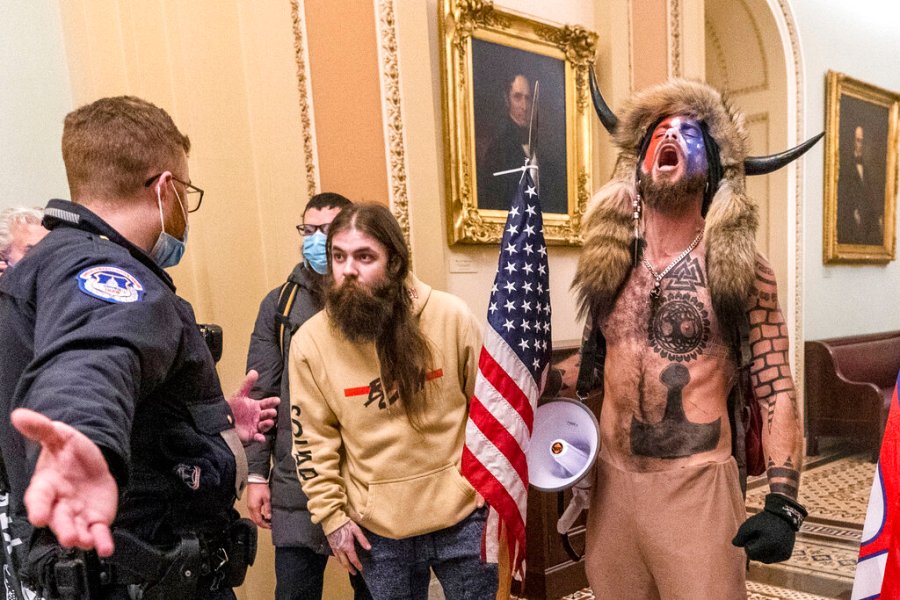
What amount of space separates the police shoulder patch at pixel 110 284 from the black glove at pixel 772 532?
4.78 ft

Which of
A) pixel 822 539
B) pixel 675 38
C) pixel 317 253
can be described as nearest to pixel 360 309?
pixel 317 253

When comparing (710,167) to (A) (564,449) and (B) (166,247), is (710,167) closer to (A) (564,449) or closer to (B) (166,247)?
(A) (564,449)

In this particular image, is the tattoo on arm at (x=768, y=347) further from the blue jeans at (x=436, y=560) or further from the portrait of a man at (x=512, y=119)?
the portrait of a man at (x=512, y=119)

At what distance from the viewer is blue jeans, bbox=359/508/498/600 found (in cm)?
207

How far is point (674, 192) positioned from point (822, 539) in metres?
3.70

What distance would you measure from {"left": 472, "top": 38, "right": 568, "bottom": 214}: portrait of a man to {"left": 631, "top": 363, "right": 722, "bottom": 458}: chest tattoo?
2643 millimetres

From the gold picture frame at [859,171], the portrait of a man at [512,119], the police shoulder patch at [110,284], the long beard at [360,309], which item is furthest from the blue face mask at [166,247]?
the gold picture frame at [859,171]

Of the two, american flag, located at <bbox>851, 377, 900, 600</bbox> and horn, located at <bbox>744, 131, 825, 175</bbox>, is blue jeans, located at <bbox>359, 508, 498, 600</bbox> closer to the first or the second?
american flag, located at <bbox>851, 377, 900, 600</bbox>

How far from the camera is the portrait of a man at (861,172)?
7488 millimetres

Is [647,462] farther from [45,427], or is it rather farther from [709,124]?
[45,427]

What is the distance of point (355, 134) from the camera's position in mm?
3551

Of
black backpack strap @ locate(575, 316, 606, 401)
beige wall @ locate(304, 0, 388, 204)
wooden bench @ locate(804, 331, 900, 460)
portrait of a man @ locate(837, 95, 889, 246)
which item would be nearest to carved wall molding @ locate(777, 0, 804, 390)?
wooden bench @ locate(804, 331, 900, 460)

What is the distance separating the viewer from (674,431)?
1809 millimetres

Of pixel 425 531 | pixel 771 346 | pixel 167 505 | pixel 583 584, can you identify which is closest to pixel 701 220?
pixel 771 346
